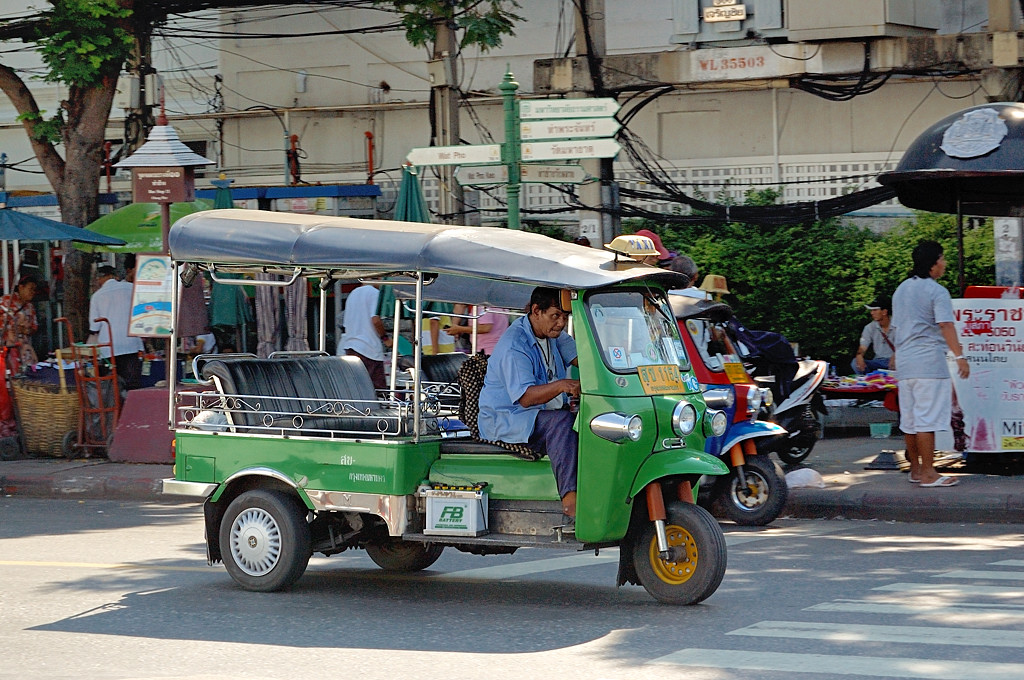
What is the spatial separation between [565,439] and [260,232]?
7.03 feet

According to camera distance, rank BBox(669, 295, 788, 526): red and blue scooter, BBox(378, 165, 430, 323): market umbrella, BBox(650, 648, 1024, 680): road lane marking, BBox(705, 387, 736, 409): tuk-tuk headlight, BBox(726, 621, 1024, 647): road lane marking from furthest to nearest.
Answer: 1. BBox(378, 165, 430, 323): market umbrella
2. BBox(669, 295, 788, 526): red and blue scooter
3. BBox(705, 387, 736, 409): tuk-tuk headlight
4. BBox(726, 621, 1024, 647): road lane marking
5. BBox(650, 648, 1024, 680): road lane marking

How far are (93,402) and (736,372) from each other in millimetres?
7493

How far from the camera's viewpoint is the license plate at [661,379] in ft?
23.1

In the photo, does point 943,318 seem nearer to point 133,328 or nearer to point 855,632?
point 855,632

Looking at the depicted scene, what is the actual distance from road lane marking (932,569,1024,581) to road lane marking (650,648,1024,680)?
7.45 feet

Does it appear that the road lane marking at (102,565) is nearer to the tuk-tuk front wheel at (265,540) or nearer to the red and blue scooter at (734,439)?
the tuk-tuk front wheel at (265,540)

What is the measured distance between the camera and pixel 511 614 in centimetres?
710

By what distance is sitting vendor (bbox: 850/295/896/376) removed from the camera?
15.8 meters

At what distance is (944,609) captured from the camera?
699 cm

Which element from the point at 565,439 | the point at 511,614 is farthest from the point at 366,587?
the point at 565,439

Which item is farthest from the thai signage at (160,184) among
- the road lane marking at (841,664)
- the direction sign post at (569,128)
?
the road lane marking at (841,664)

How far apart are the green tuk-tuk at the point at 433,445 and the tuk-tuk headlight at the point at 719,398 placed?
2.53m

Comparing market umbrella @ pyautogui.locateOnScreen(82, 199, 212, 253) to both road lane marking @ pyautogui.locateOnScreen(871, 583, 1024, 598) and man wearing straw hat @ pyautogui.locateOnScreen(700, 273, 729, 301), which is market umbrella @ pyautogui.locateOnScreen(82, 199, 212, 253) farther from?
road lane marking @ pyautogui.locateOnScreen(871, 583, 1024, 598)

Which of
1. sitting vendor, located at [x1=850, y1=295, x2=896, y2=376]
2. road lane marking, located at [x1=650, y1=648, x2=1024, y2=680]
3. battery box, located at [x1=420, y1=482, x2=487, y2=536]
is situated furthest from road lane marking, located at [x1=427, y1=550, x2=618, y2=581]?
sitting vendor, located at [x1=850, y1=295, x2=896, y2=376]
